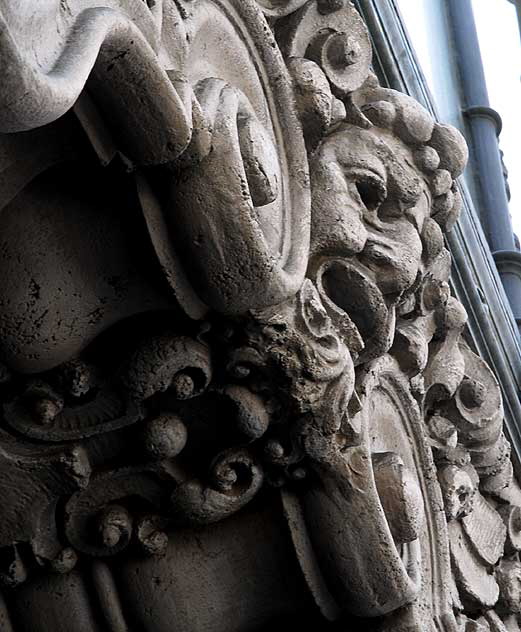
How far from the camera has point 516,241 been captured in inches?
113

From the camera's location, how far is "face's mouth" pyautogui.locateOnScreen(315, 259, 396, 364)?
111 cm

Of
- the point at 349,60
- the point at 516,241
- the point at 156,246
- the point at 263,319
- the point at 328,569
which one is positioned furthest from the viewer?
the point at 516,241

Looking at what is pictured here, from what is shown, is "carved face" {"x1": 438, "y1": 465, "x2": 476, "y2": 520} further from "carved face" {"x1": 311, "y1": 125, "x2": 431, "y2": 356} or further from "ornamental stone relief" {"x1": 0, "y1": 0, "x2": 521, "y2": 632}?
"carved face" {"x1": 311, "y1": 125, "x2": 431, "y2": 356}

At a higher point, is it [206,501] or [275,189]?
[275,189]

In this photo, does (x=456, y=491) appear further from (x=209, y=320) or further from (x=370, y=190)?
(x=209, y=320)

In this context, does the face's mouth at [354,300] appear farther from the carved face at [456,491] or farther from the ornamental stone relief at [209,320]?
the carved face at [456,491]

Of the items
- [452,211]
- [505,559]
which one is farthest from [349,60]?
[505,559]

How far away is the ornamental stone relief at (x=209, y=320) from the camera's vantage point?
850 millimetres

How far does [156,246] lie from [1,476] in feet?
0.85

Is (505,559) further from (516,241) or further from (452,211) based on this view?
(516,241)

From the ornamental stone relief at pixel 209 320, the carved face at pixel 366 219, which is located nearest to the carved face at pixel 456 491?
the ornamental stone relief at pixel 209 320

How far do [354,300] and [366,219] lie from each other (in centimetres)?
11

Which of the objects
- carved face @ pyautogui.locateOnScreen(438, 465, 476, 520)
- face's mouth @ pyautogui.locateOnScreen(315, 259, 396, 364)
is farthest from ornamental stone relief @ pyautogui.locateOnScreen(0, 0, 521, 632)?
carved face @ pyautogui.locateOnScreen(438, 465, 476, 520)

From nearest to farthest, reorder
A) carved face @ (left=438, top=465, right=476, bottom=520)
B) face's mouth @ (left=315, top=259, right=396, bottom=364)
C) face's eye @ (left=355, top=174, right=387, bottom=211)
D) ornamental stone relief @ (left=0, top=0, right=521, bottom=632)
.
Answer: ornamental stone relief @ (left=0, top=0, right=521, bottom=632) < face's mouth @ (left=315, top=259, right=396, bottom=364) < face's eye @ (left=355, top=174, right=387, bottom=211) < carved face @ (left=438, top=465, right=476, bottom=520)
